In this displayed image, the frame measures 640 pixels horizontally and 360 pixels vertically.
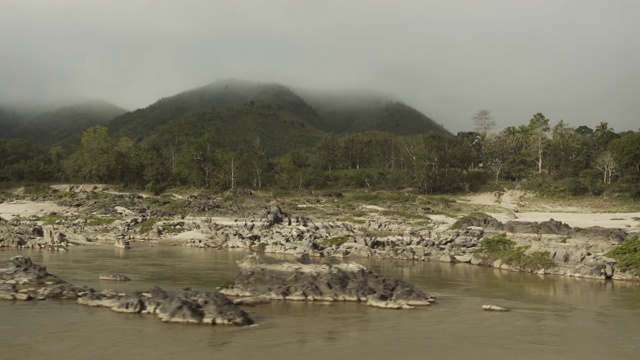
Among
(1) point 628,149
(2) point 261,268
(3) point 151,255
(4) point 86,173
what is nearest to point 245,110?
(4) point 86,173

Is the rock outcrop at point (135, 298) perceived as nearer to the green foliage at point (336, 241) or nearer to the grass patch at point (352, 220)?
the green foliage at point (336, 241)

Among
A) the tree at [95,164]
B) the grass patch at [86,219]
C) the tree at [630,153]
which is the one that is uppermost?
the tree at [630,153]

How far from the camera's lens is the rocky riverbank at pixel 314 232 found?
36.2 meters

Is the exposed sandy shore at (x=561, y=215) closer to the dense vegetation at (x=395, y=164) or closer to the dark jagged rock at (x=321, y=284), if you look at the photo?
the dense vegetation at (x=395, y=164)

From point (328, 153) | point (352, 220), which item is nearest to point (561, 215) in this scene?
point (352, 220)

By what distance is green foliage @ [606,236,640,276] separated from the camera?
30.5 metres

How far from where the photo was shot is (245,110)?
18725 centimetres

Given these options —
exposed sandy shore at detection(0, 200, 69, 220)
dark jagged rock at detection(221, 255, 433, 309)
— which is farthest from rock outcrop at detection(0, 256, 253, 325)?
exposed sandy shore at detection(0, 200, 69, 220)

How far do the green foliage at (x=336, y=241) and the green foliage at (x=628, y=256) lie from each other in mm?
18390

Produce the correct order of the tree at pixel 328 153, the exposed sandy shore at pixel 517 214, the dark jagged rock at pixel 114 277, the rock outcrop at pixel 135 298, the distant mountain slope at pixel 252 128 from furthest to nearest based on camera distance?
the distant mountain slope at pixel 252 128 → the tree at pixel 328 153 → the exposed sandy shore at pixel 517 214 → the dark jagged rock at pixel 114 277 → the rock outcrop at pixel 135 298

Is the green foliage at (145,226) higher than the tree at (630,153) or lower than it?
lower

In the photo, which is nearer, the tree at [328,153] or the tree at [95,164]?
the tree at [95,164]

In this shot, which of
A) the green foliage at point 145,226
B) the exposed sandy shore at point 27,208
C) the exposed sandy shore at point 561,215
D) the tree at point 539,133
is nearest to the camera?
the exposed sandy shore at point 561,215

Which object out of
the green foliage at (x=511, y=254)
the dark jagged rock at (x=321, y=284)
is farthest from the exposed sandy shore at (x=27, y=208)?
the green foliage at (x=511, y=254)
